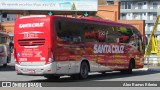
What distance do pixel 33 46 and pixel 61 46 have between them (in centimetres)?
131

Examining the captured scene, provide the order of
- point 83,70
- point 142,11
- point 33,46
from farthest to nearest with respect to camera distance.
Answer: point 142,11, point 83,70, point 33,46

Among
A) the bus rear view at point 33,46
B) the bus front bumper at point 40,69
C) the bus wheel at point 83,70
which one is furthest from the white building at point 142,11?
the bus front bumper at point 40,69

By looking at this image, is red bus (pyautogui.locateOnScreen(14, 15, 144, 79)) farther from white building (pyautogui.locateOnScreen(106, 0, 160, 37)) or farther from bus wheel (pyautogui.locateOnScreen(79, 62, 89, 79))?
white building (pyautogui.locateOnScreen(106, 0, 160, 37))

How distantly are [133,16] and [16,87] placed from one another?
334 feet

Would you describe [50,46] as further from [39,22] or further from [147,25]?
[147,25]

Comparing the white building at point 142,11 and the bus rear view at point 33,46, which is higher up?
the white building at point 142,11

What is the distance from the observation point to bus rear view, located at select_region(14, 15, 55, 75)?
67.1 feet

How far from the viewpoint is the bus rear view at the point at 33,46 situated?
2045 cm

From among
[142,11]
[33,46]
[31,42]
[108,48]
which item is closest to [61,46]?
[33,46]

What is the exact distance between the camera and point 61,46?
2102 cm

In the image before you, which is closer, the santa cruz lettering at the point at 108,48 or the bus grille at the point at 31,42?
the bus grille at the point at 31,42

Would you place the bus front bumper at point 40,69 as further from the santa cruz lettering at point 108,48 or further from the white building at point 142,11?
the white building at point 142,11

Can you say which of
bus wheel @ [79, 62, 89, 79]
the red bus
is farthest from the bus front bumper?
bus wheel @ [79, 62, 89, 79]

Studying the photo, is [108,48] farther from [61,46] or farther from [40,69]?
[40,69]
